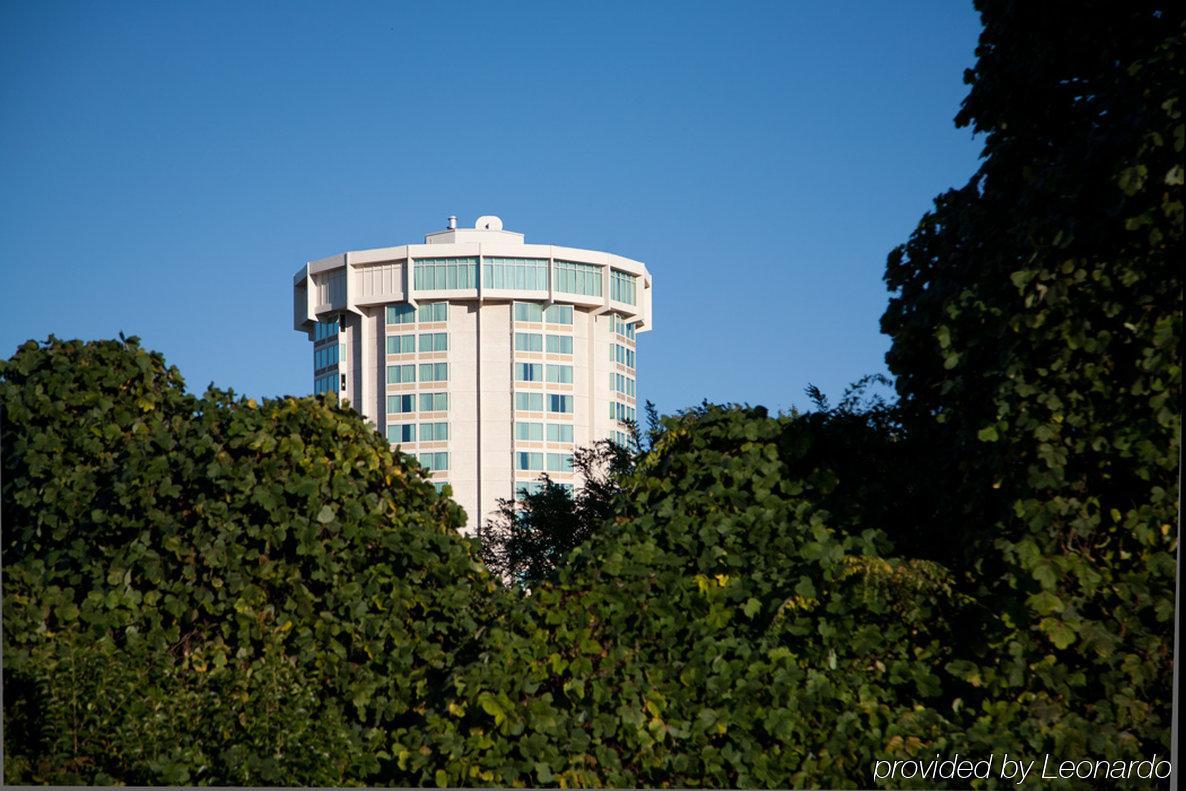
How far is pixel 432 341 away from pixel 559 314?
509 cm

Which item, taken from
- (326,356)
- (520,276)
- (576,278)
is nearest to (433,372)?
(520,276)

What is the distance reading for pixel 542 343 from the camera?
42.5 meters

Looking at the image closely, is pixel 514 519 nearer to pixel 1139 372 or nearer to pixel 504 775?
pixel 504 775

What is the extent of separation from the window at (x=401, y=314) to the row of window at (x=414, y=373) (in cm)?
A: 154

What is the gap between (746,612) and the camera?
553 cm

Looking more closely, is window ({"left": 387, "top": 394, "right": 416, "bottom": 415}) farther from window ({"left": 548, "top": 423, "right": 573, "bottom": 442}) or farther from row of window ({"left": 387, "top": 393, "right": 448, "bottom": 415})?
window ({"left": 548, "top": 423, "right": 573, "bottom": 442})

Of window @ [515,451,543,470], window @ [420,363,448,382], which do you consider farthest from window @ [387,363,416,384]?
window @ [515,451,543,470]

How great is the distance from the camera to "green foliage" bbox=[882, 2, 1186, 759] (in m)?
4.93

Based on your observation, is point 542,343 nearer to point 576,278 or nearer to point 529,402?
point 529,402

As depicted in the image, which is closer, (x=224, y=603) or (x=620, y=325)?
(x=224, y=603)

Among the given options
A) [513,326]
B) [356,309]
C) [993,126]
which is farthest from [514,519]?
[513,326]

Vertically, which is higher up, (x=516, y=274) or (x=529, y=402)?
(x=516, y=274)

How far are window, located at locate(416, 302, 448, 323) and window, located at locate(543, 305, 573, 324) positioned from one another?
397 centimetres

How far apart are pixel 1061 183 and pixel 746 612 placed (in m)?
2.50
